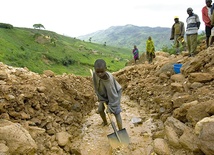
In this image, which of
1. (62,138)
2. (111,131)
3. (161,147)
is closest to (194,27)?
(111,131)

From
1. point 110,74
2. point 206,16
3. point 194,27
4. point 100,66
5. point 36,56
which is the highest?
point 206,16

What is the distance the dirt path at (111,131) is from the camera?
13.9 ft

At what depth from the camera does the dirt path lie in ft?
13.9

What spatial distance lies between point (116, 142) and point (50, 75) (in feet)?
11.5

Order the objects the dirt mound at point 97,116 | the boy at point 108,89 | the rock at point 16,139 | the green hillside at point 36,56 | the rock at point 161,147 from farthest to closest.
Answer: the green hillside at point 36,56, the boy at point 108,89, the dirt mound at point 97,116, the rock at point 161,147, the rock at point 16,139

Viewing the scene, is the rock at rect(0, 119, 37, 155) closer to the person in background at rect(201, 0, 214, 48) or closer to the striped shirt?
the person in background at rect(201, 0, 214, 48)

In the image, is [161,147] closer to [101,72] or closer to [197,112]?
[197,112]

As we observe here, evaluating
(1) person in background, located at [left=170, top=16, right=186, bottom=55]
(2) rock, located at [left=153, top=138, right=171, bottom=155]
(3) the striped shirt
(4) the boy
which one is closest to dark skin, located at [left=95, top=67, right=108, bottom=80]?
(4) the boy

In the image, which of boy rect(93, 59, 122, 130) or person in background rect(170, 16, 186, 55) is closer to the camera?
boy rect(93, 59, 122, 130)

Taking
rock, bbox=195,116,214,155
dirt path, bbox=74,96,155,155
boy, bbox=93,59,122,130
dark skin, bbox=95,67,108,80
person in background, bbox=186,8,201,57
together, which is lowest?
dirt path, bbox=74,96,155,155

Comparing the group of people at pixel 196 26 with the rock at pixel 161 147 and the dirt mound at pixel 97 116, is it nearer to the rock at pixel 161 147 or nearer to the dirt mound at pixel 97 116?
the dirt mound at pixel 97 116

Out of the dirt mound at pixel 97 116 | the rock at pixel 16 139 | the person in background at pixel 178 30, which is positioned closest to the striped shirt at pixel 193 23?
the person in background at pixel 178 30

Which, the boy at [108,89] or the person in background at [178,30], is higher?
the person in background at [178,30]

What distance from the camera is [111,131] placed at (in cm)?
499
